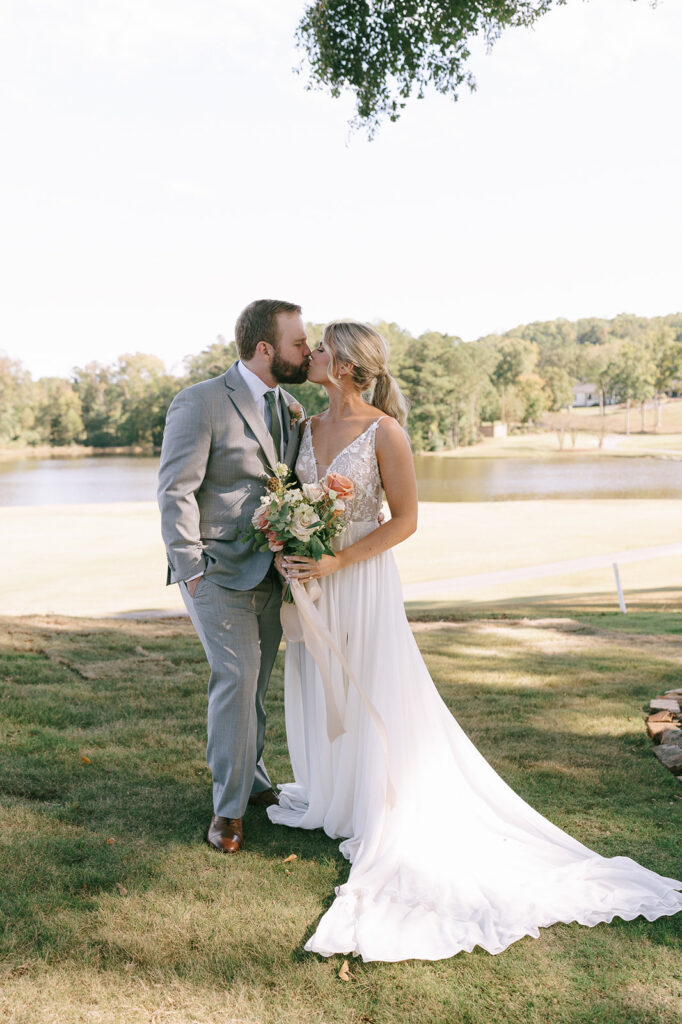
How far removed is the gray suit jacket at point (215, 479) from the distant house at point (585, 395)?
402 ft

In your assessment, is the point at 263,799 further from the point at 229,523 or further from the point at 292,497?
the point at 292,497

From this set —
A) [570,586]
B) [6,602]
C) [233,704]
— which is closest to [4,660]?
[233,704]

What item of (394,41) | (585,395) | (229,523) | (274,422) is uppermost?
(394,41)

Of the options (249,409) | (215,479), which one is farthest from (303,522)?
(249,409)

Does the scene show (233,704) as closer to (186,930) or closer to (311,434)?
(186,930)

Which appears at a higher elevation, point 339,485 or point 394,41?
point 394,41

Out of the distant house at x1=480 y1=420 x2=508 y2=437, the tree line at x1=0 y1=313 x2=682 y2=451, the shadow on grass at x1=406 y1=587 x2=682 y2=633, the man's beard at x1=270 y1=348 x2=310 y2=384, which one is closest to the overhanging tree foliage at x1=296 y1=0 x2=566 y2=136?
the shadow on grass at x1=406 y1=587 x2=682 y2=633

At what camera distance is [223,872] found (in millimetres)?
3377

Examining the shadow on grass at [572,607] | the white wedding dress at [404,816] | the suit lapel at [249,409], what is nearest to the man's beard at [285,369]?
the suit lapel at [249,409]

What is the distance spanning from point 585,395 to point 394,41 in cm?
12039

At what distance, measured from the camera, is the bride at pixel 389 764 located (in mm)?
3111

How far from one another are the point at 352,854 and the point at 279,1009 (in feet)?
3.13

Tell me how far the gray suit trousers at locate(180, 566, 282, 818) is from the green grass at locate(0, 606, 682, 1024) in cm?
26

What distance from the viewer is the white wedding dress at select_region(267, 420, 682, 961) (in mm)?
2980
